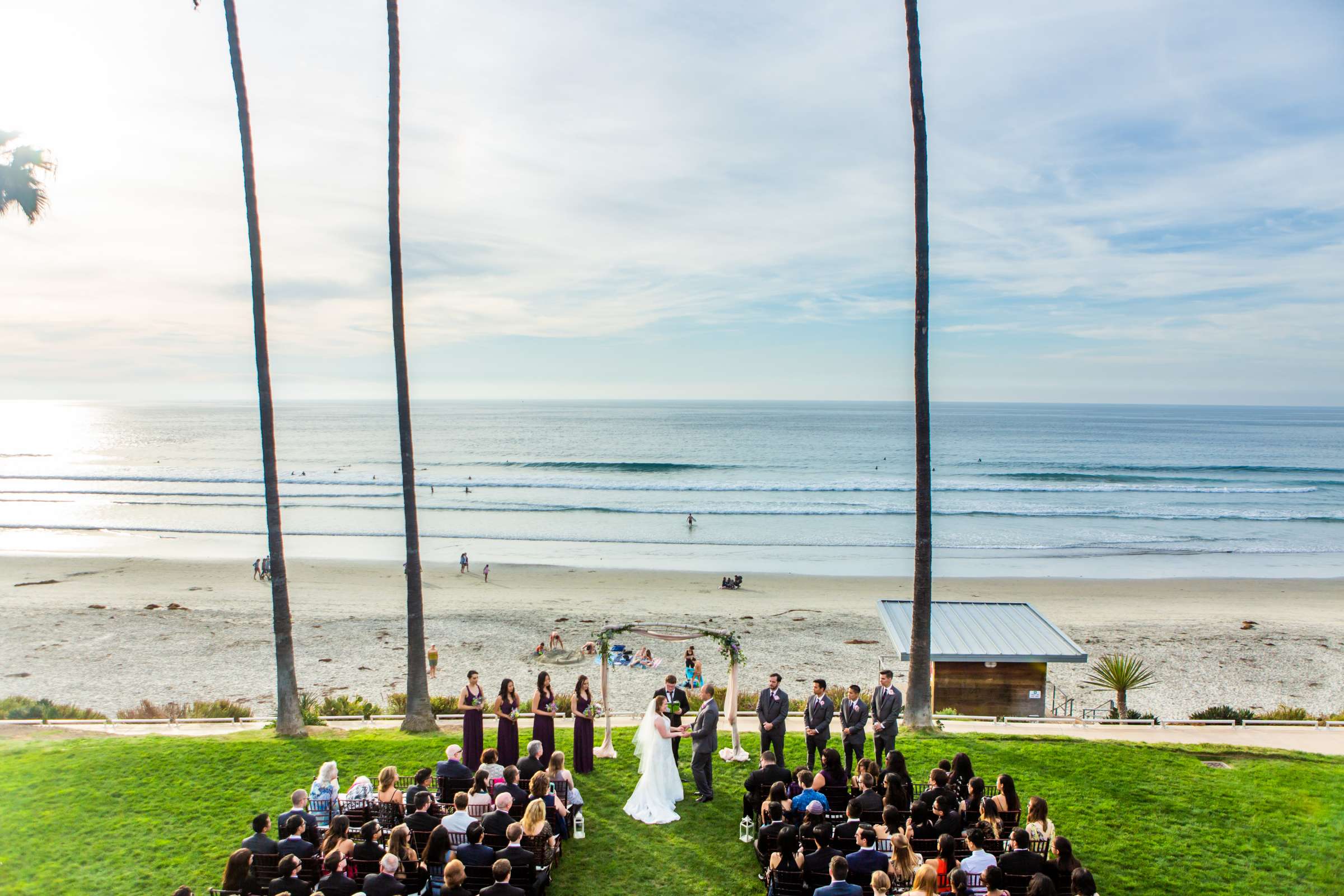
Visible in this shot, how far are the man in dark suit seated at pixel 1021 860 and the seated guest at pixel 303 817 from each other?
7034mm

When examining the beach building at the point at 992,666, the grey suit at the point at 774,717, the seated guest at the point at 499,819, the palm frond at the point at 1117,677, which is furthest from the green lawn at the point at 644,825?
the palm frond at the point at 1117,677

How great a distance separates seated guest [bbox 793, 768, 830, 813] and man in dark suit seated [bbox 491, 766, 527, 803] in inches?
129

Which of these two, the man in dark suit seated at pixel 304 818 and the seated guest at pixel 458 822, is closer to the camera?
the man in dark suit seated at pixel 304 818

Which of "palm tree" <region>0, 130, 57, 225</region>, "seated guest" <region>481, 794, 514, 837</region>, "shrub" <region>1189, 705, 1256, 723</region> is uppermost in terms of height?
"palm tree" <region>0, 130, 57, 225</region>

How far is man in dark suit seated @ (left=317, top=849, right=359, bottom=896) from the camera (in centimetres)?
714

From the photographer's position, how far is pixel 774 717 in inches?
459

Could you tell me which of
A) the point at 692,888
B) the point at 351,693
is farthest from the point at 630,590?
the point at 692,888

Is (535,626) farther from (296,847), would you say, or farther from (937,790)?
(937,790)

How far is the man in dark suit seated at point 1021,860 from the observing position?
752cm

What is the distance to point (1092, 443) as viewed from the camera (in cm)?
12369

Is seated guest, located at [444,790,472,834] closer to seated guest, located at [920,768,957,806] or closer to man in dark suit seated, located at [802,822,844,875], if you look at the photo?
man in dark suit seated, located at [802,822,844,875]

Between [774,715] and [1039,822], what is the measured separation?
13.7 ft

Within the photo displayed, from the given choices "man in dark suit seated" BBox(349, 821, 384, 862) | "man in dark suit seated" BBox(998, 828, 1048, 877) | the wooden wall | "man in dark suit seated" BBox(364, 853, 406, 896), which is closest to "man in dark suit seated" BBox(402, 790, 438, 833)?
"man in dark suit seated" BBox(349, 821, 384, 862)

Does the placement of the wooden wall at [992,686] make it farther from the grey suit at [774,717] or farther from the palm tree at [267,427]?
the palm tree at [267,427]
